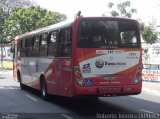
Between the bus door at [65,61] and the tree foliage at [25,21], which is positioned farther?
the tree foliage at [25,21]

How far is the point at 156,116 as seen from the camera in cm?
1249

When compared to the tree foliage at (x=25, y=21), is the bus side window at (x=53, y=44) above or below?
below

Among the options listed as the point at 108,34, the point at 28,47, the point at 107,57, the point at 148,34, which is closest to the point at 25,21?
Result: the point at 148,34

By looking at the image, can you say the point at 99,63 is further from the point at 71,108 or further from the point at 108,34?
the point at 71,108

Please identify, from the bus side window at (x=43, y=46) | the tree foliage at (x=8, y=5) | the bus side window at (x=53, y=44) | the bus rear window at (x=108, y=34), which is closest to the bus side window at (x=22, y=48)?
the bus side window at (x=43, y=46)

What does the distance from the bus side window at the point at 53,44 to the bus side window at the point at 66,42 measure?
23.6 inches

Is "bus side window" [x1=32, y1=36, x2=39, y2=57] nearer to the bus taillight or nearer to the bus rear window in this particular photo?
the bus rear window

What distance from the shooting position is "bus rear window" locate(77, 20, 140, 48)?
1323cm

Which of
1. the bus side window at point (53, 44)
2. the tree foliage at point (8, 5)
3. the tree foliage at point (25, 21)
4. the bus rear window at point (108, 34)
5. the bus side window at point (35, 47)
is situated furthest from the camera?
the tree foliage at point (8, 5)

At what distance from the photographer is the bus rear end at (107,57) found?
13039 mm

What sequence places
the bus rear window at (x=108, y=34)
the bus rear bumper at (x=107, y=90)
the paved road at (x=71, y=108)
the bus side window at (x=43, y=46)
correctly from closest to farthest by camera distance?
1. the paved road at (x=71, y=108)
2. the bus rear bumper at (x=107, y=90)
3. the bus rear window at (x=108, y=34)
4. the bus side window at (x=43, y=46)

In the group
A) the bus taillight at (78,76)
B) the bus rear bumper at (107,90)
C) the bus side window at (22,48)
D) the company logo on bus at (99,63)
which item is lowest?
the bus rear bumper at (107,90)

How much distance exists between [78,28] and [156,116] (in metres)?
3.63

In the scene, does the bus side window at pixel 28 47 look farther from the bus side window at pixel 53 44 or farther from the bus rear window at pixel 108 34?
the bus rear window at pixel 108 34
